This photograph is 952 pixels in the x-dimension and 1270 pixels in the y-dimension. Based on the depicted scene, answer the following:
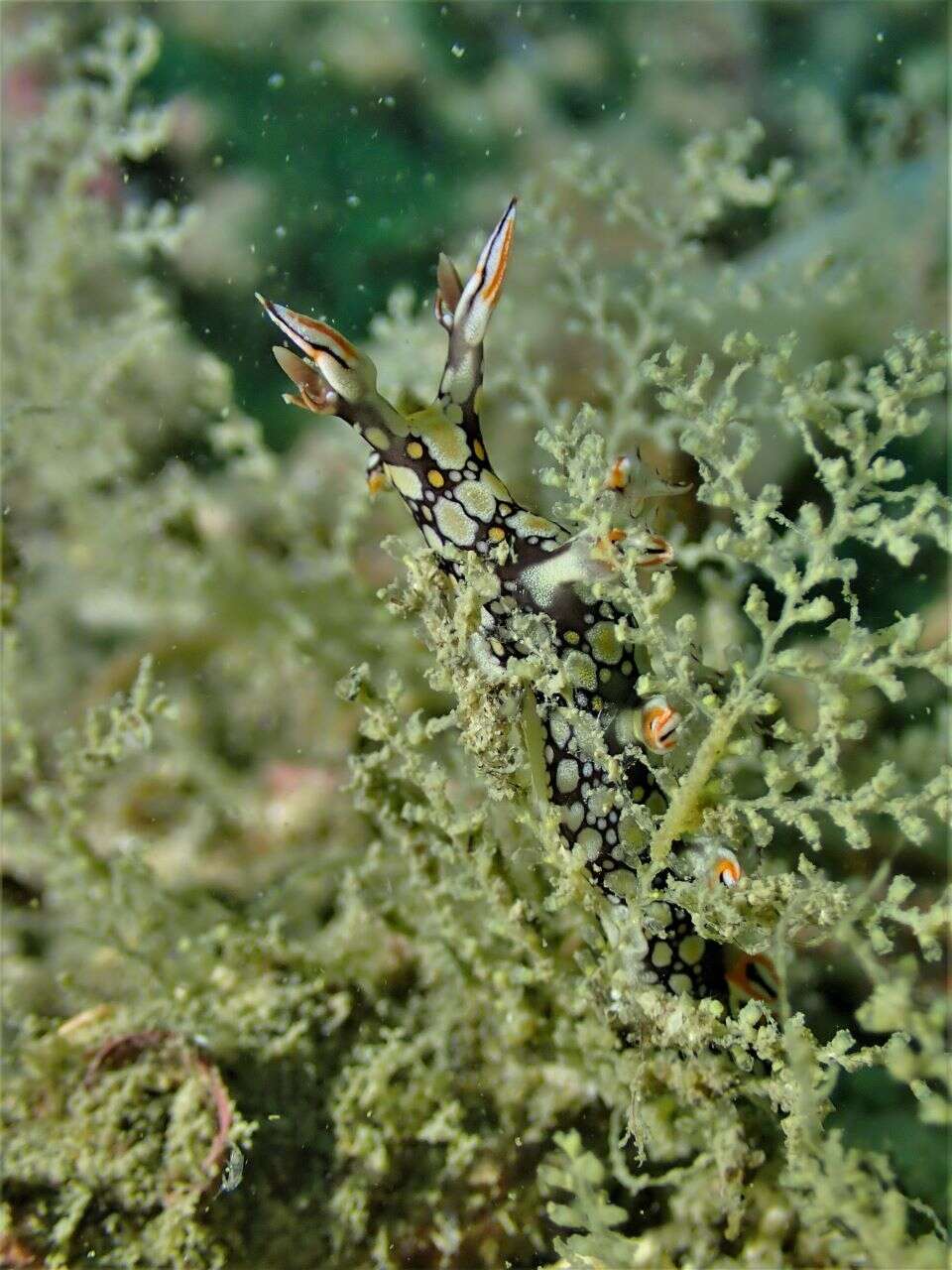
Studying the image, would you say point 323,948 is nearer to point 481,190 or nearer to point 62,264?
point 62,264

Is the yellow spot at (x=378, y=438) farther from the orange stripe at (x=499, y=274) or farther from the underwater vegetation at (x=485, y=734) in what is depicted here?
the orange stripe at (x=499, y=274)

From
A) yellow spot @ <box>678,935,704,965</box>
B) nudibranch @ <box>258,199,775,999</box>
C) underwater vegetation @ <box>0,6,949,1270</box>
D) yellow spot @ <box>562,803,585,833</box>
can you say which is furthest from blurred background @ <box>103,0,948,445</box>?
yellow spot @ <box>678,935,704,965</box>

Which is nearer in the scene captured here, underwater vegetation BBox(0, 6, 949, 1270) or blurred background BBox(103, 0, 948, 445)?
underwater vegetation BBox(0, 6, 949, 1270)

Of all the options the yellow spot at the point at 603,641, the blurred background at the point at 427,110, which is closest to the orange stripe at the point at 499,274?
the yellow spot at the point at 603,641

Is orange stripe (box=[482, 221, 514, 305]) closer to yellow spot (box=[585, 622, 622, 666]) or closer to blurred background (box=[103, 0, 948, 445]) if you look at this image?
yellow spot (box=[585, 622, 622, 666])

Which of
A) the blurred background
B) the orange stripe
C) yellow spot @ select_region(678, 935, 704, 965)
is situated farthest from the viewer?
the blurred background

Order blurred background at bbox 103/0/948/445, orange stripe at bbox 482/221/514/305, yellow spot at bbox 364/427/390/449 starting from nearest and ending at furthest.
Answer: orange stripe at bbox 482/221/514/305 < yellow spot at bbox 364/427/390/449 < blurred background at bbox 103/0/948/445

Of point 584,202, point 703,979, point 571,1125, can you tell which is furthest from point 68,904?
point 584,202

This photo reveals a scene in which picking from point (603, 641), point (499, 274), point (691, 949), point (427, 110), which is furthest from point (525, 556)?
point (427, 110)
